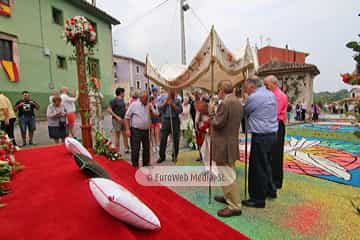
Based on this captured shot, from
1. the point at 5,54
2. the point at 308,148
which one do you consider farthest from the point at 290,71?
the point at 5,54

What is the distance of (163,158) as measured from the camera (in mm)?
5145

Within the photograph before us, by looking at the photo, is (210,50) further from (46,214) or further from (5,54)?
(5,54)

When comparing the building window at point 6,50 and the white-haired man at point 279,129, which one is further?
the building window at point 6,50

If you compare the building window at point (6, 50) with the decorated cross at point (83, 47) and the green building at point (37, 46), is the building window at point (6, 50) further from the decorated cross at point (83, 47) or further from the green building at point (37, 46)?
the decorated cross at point (83, 47)

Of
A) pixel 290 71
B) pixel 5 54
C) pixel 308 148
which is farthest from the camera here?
pixel 290 71

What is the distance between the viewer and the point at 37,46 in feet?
42.0

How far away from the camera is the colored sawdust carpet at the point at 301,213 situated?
2307 millimetres

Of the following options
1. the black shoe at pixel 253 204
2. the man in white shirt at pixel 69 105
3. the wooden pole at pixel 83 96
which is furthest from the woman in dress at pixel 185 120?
the black shoe at pixel 253 204

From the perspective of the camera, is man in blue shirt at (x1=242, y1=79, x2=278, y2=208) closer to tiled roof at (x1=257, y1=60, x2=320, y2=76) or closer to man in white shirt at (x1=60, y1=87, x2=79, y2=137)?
man in white shirt at (x1=60, y1=87, x2=79, y2=137)

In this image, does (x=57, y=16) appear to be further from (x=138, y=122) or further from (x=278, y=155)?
(x=278, y=155)

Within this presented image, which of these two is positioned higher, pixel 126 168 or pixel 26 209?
pixel 26 209

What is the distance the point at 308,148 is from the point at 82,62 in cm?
663

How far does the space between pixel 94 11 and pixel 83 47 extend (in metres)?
16.4

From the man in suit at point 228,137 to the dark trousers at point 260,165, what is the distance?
0.27 metres
